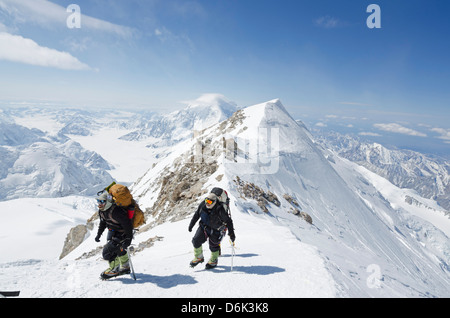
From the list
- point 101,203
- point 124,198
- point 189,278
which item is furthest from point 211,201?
point 101,203

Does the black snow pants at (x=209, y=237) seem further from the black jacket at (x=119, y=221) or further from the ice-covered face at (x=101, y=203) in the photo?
the ice-covered face at (x=101, y=203)

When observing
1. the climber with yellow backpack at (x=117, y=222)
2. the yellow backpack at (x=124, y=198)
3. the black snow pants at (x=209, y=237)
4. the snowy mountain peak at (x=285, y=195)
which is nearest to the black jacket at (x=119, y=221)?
the climber with yellow backpack at (x=117, y=222)

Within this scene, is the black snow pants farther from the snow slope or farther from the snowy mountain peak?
the snowy mountain peak

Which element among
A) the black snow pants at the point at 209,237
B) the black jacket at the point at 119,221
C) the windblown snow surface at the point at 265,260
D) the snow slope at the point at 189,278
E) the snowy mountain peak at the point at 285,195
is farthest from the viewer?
the snowy mountain peak at the point at 285,195

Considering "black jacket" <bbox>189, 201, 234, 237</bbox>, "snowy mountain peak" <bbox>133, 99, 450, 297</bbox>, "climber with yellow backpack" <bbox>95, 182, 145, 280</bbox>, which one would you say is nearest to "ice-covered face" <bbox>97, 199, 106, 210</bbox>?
"climber with yellow backpack" <bbox>95, 182, 145, 280</bbox>

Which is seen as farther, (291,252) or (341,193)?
(341,193)

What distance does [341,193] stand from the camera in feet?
112

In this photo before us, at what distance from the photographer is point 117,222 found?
20.3 feet

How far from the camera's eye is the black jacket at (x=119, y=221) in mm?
6148

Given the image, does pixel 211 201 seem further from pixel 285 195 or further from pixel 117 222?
pixel 285 195
